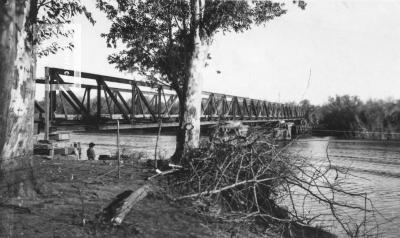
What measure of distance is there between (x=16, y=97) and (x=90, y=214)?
73.4 inches

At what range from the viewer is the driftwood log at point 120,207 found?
4.85 meters

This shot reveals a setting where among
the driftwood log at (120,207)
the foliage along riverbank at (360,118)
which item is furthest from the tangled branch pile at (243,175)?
the foliage along riverbank at (360,118)

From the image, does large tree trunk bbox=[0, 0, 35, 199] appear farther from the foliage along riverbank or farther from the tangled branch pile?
the foliage along riverbank

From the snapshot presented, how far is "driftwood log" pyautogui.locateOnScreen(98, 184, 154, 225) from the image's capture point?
4854 millimetres

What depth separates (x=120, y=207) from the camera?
16.8 feet

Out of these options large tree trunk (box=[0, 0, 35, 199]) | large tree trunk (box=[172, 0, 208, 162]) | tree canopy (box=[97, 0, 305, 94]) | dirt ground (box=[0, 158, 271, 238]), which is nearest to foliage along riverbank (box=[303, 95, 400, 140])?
tree canopy (box=[97, 0, 305, 94])

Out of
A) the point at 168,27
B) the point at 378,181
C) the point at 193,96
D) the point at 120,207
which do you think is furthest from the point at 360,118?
the point at 120,207

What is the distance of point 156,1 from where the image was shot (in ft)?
39.5

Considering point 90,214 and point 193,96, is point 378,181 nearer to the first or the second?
point 193,96

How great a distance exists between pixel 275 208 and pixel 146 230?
142 inches

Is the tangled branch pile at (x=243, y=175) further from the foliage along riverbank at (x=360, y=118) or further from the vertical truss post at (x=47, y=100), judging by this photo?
the foliage along riverbank at (x=360, y=118)

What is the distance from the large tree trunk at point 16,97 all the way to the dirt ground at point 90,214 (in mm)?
364

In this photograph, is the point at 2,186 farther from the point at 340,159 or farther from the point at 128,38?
the point at 340,159

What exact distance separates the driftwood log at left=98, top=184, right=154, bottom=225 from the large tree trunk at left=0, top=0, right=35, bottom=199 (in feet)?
3.84
